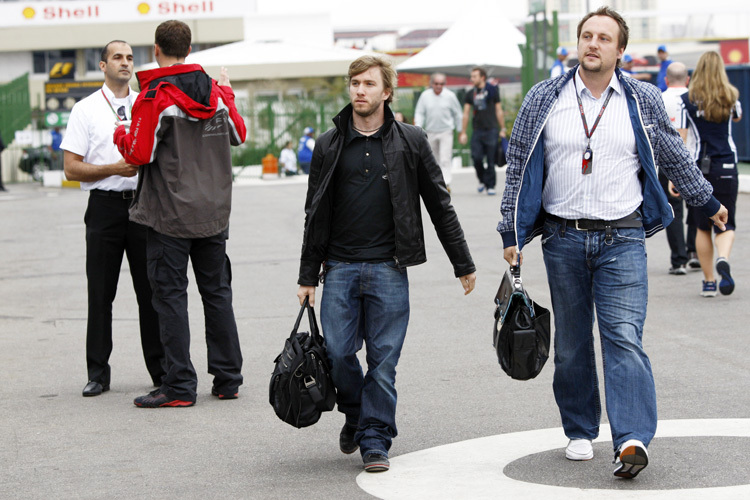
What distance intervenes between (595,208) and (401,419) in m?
1.77

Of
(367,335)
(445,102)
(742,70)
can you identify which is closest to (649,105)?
(367,335)

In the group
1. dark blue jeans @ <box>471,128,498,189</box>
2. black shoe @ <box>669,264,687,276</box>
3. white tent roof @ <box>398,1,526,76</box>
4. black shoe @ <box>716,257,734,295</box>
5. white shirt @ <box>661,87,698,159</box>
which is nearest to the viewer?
black shoe @ <box>716,257,734,295</box>

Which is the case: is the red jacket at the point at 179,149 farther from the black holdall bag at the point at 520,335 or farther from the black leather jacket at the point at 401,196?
the black holdall bag at the point at 520,335

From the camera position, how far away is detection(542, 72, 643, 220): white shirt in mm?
5266

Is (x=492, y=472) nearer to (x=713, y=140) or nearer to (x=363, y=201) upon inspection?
(x=363, y=201)

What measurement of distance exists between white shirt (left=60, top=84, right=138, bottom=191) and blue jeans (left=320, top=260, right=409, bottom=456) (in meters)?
2.16

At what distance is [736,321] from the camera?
29.4 feet

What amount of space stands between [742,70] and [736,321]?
1379 cm

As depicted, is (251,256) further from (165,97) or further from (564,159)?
(564,159)

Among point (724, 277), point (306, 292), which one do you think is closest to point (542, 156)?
point (306, 292)

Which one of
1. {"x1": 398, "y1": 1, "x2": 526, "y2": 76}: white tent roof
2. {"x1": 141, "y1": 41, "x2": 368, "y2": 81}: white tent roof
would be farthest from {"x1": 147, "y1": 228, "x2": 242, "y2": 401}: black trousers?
{"x1": 141, "y1": 41, "x2": 368, "y2": 81}: white tent roof

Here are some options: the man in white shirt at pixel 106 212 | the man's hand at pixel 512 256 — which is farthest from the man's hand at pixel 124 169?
the man's hand at pixel 512 256

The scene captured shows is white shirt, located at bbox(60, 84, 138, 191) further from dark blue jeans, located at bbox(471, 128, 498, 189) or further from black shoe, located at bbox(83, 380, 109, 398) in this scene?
dark blue jeans, located at bbox(471, 128, 498, 189)

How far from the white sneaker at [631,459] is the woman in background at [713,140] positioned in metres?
5.33
